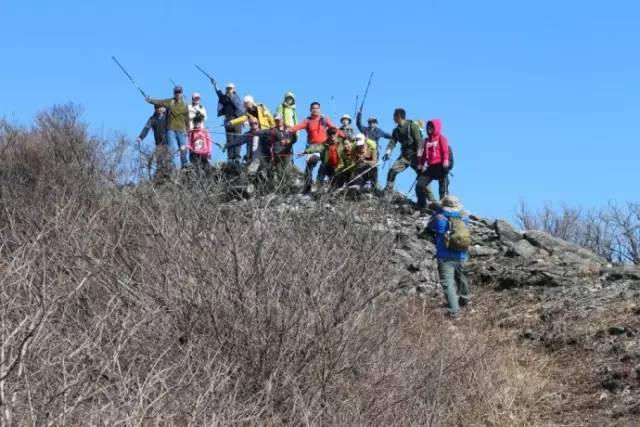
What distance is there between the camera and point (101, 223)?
14.7 m

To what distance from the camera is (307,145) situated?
64.5ft

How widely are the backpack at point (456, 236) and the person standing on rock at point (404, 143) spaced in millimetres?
5046

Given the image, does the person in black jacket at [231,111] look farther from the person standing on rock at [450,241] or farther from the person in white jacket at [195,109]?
the person standing on rock at [450,241]

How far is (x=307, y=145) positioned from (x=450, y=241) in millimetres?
5599

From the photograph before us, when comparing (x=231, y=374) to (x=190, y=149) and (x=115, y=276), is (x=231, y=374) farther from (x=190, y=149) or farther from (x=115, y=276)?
(x=190, y=149)

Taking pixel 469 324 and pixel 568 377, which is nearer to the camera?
pixel 568 377

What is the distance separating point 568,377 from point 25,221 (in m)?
7.95

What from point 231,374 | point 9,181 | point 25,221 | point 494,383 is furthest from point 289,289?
point 9,181

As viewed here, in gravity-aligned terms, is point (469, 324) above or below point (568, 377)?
above

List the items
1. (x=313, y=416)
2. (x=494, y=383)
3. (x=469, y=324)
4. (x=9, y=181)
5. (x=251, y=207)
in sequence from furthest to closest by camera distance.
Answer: (x=9, y=181), (x=469, y=324), (x=251, y=207), (x=494, y=383), (x=313, y=416)

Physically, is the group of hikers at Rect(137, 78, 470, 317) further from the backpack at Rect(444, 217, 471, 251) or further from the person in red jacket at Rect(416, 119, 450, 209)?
the backpack at Rect(444, 217, 471, 251)

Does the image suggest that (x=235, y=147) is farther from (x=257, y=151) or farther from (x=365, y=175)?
(x=365, y=175)

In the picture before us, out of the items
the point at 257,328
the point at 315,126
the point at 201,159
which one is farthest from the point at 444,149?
the point at 257,328

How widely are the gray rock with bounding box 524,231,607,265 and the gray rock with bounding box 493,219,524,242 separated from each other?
0.19 meters
